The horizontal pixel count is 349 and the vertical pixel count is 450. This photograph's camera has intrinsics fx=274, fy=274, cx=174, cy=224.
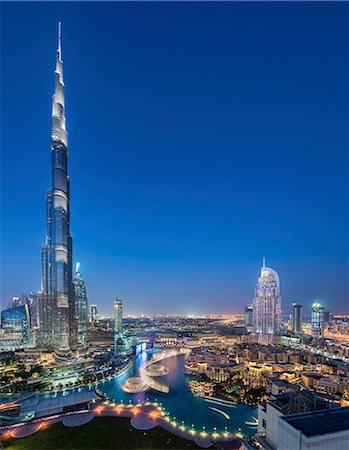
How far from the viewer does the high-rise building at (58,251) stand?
2395cm

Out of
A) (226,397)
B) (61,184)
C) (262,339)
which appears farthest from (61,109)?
(262,339)

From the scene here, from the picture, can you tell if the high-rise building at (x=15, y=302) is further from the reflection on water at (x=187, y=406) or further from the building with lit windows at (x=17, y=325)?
the reflection on water at (x=187, y=406)

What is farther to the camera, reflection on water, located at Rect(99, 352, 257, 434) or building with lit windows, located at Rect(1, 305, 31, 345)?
building with lit windows, located at Rect(1, 305, 31, 345)

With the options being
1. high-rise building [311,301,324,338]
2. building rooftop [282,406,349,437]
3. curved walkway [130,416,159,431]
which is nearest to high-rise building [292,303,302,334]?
high-rise building [311,301,324,338]

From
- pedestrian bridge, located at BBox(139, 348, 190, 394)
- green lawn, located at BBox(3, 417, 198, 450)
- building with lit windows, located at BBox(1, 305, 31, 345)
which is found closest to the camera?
green lawn, located at BBox(3, 417, 198, 450)

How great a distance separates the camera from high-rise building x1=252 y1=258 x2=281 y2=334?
34938 millimetres

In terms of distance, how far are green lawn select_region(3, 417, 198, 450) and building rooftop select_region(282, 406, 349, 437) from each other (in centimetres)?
546

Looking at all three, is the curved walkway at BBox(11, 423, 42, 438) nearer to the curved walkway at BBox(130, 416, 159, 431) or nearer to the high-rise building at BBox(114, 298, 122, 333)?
the curved walkway at BBox(130, 416, 159, 431)

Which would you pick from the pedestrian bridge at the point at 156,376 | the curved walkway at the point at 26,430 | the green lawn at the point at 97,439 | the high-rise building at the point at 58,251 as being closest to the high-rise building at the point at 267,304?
the pedestrian bridge at the point at 156,376

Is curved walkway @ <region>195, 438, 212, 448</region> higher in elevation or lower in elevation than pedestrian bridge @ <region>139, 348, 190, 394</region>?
higher

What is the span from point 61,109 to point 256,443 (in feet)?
98.6

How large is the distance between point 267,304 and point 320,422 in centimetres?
3388

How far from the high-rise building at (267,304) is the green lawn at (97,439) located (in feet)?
96.7

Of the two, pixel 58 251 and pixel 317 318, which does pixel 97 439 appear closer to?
pixel 58 251
